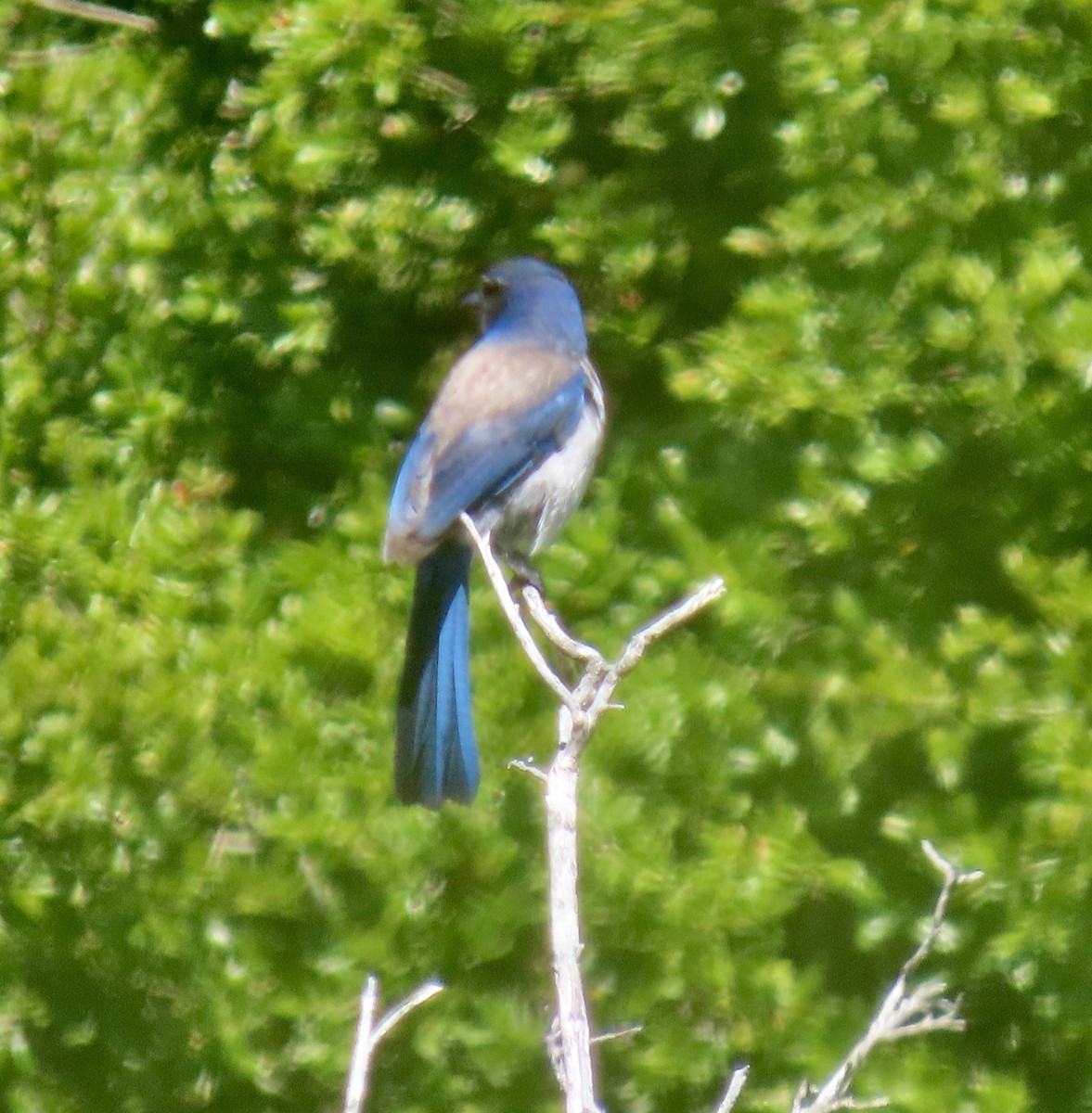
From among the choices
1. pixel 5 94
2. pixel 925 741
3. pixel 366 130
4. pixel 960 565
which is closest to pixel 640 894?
pixel 925 741

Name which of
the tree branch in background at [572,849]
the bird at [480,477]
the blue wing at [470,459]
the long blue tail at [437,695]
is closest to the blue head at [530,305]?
the bird at [480,477]

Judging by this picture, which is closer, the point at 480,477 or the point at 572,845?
the point at 572,845

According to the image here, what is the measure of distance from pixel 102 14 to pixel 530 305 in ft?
3.76

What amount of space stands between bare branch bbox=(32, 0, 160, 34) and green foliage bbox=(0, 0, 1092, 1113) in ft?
0.69

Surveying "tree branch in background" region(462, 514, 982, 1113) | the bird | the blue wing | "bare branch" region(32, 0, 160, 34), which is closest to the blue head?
the bird

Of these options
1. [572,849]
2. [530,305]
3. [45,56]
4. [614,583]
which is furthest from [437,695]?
[45,56]

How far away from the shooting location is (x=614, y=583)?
11.9 ft

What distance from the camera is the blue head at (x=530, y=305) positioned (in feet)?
13.0

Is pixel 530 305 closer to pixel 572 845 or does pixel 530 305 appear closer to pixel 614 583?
pixel 614 583

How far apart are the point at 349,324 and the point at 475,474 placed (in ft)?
1.42

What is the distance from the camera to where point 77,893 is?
3602 mm

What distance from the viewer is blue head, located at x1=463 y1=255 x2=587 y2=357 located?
3951 mm

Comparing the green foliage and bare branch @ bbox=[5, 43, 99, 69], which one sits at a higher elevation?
bare branch @ bbox=[5, 43, 99, 69]

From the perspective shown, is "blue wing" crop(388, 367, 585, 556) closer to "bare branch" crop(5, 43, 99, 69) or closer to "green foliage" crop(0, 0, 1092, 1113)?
"green foliage" crop(0, 0, 1092, 1113)
